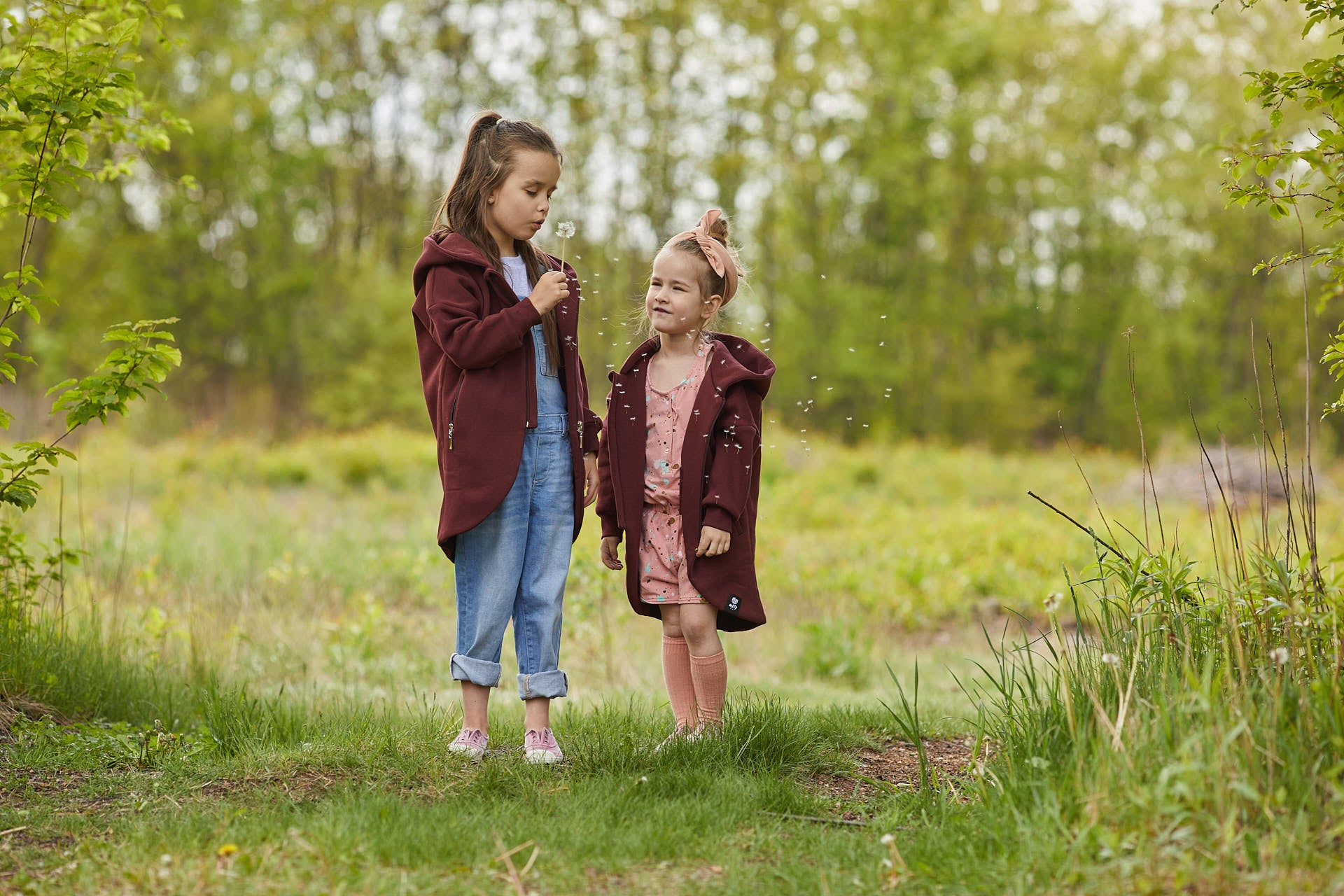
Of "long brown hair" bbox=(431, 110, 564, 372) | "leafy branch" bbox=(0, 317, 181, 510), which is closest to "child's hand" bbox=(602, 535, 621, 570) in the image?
"long brown hair" bbox=(431, 110, 564, 372)

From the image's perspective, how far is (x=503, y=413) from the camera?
3.54 m

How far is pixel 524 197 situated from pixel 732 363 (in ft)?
2.85

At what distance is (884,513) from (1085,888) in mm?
9865

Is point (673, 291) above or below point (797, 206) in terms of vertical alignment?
below

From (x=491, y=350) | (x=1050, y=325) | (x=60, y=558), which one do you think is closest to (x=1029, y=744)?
(x=491, y=350)

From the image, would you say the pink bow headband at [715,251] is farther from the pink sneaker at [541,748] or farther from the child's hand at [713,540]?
the pink sneaker at [541,748]

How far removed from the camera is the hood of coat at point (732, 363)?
12.1ft

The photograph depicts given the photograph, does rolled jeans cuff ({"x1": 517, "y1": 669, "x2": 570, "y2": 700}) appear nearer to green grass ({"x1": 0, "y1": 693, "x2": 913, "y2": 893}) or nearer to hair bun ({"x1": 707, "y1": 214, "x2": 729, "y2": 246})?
green grass ({"x1": 0, "y1": 693, "x2": 913, "y2": 893})

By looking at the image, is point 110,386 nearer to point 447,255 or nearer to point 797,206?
point 447,255

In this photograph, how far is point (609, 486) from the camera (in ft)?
12.9

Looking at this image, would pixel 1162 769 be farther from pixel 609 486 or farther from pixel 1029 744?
pixel 609 486

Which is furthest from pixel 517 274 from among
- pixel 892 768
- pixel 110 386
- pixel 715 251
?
pixel 892 768

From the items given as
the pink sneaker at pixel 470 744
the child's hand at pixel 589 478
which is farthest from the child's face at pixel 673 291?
the pink sneaker at pixel 470 744

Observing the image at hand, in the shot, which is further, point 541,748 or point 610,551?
point 610,551
